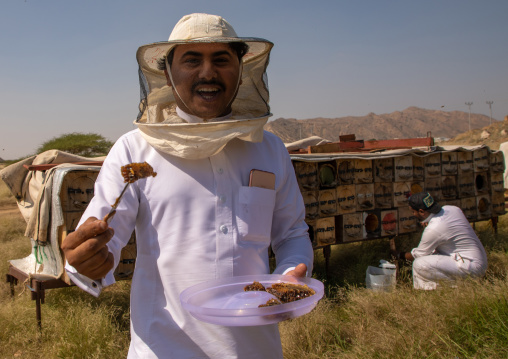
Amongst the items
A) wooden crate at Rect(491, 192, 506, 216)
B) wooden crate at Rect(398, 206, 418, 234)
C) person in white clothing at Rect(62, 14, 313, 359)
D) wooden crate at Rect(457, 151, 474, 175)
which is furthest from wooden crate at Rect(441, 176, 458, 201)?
person in white clothing at Rect(62, 14, 313, 359)

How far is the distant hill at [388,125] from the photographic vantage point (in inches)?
3246

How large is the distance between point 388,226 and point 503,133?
30.7 m

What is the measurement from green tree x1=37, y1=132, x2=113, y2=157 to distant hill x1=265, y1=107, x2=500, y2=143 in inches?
1847

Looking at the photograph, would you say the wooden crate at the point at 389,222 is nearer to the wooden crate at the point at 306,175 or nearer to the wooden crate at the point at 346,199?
the wooden crate at the point at 346,199

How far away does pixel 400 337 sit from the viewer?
11.9 feet

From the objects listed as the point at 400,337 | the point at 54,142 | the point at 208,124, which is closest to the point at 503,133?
the point at 54,142

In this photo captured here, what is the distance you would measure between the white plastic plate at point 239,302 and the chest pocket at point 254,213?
160 millimetres

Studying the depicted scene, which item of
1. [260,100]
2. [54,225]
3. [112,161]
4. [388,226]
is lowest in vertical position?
[388,226]

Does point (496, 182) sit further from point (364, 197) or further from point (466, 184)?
point (364, 197)

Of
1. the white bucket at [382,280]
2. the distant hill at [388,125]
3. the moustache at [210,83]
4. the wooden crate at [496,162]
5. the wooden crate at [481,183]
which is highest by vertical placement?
the distant hill at [388,125]

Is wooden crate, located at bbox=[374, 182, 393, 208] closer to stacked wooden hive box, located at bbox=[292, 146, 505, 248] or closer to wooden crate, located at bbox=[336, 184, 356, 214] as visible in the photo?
stacked wooden hive box, located at bbox=[292, 146, 505, 248]

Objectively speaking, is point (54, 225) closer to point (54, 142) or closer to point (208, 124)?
point (208, 124)

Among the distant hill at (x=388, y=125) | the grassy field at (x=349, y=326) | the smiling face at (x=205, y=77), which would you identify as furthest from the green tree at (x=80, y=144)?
the distant hill at (x=388, y=125)

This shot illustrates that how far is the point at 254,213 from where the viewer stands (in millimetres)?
1732
